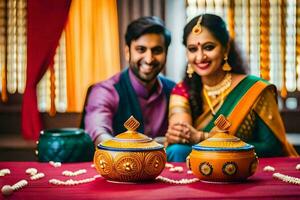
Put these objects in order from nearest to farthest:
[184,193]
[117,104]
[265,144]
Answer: [184,193] < [265,144] < [117,104]

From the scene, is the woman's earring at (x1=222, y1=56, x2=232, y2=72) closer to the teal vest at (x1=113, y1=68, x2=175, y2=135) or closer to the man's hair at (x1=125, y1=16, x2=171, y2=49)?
the man's hair at (x1=125, y1=16, x2=171, y2=49)

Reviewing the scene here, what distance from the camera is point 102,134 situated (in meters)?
3.38

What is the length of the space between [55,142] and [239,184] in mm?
868

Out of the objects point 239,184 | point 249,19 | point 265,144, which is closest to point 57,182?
point 239,184

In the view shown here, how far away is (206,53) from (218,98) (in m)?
0.25

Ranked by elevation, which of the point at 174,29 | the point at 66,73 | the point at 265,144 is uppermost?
the point at 174,29

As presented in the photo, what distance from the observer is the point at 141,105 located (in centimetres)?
362

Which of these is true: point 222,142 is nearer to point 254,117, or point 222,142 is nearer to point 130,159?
point 130,159

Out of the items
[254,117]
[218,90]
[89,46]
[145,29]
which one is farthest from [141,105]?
[89,46]

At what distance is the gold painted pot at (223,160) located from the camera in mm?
1831

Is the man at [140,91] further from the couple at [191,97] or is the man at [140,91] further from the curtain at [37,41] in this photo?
the curtain at [37,41]

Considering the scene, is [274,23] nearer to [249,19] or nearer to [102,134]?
[249,19]

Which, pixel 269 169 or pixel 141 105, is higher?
pixel 141 105

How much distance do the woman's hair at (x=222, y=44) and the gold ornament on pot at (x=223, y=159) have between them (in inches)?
53.4
